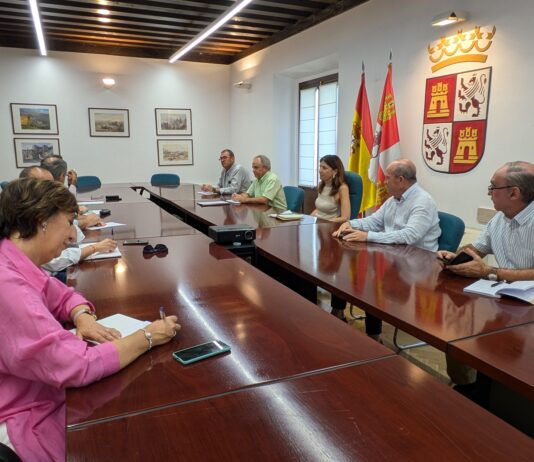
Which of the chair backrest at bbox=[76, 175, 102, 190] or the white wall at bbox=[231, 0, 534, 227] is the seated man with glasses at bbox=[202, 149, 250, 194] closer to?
the white wall at bbox=[231, 0, 534, 227]

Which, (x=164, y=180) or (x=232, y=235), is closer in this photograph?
(x=232, y=235)

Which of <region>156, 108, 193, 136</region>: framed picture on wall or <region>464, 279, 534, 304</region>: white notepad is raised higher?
<region>156, 108, 193, 136</region>: framed picture on wall

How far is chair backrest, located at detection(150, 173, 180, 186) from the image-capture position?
6867 mm

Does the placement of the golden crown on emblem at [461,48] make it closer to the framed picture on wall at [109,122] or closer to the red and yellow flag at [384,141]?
the red and yellow flag at [384,141]

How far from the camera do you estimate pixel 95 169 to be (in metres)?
7.32

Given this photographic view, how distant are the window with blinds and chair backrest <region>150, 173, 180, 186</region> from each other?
2015 millimetres

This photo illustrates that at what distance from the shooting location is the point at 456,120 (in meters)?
3.69

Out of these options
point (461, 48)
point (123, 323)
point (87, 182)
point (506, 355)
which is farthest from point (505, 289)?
point (87, 182)

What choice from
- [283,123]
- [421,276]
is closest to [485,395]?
[421,276]

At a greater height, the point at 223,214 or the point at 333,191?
the point at 333,191

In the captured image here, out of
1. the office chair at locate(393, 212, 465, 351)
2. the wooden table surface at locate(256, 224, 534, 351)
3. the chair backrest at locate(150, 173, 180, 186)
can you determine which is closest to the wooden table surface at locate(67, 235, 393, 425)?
the wooden table surface at locate(256, 224, 534, 351)

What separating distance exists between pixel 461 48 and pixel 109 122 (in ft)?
18.6

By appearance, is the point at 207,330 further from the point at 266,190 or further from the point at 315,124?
the point at 315,124

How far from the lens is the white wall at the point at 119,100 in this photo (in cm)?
676
